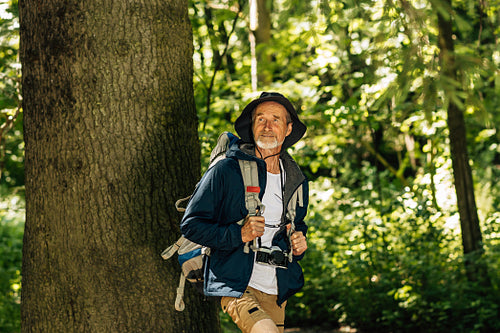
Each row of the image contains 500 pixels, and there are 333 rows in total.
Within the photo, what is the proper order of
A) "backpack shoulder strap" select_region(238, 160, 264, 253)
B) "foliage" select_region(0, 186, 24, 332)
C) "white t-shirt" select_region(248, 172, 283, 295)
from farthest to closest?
"foliage" select_region(0, 186, 24, 332) < "white t-shirt" select_region(248, 172, 283, 295) < "backpack shoulder strap" select_region(238, 160, 264, 253)

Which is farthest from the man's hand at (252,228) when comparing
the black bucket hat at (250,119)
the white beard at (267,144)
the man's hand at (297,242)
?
the black bucket hat at (250,119)

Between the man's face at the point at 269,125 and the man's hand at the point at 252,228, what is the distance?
0.53m

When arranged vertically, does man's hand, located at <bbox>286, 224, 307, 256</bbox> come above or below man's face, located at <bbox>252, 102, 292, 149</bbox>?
below

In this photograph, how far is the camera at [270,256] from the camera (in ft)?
10.6

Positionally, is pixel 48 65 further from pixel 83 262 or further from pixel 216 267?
pixel 216 267

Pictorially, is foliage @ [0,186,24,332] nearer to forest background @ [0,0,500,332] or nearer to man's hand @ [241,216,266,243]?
forest background @ [0,0,500,332]

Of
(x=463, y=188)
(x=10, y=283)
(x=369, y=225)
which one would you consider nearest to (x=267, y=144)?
(x=463, y=188)

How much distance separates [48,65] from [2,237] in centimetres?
798

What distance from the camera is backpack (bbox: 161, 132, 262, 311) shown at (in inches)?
126

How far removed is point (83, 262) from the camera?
3.42m

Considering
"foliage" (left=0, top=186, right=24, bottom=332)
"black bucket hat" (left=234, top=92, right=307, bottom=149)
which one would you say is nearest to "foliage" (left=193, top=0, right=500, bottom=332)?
"black bucket hat" (left=234, top=92, right=307, bottom=149)

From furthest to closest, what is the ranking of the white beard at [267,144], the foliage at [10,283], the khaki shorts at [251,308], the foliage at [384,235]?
the foliage at [384,235] → the foliage at [10,283] → the white beard at [267,144] → the khaki shorts at [251,308]

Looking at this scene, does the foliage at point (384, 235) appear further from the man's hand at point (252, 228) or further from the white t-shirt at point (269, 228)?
the man's hand at point (252, 228)

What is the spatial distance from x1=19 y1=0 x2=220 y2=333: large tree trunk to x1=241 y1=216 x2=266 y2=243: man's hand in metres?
0.74
